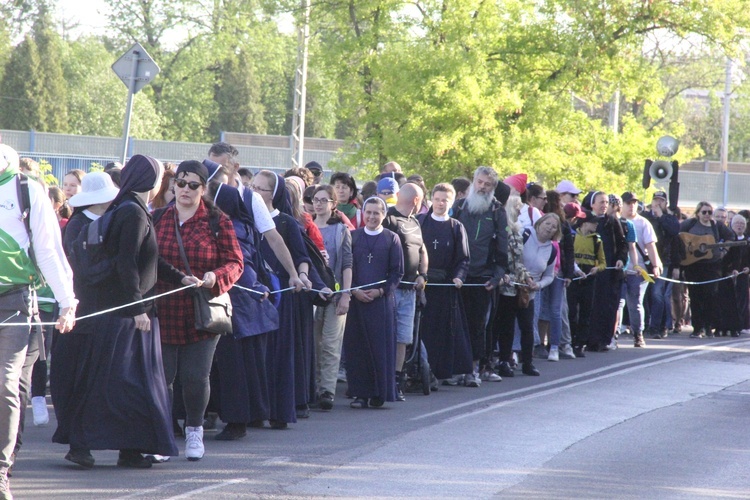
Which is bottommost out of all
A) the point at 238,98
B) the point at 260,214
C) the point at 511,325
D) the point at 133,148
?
the point at 511,325

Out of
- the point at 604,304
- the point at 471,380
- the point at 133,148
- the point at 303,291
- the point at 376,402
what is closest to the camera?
the point at 303,291

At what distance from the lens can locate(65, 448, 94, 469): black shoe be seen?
24.1ft

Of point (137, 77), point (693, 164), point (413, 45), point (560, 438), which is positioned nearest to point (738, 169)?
point (693, 164)

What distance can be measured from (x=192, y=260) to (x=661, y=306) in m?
13.0

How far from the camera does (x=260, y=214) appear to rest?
29.5 ft

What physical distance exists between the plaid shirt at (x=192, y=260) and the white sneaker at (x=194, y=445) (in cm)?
58

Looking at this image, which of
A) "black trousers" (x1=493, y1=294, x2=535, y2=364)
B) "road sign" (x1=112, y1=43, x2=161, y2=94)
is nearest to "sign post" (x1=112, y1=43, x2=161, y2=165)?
"road sign" (x1=112, y1=43, x2=161, y2=94)

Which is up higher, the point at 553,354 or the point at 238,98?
the point at 238,98

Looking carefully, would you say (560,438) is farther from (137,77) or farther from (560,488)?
(137,77)

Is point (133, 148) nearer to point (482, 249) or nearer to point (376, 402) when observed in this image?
point (482, 249)

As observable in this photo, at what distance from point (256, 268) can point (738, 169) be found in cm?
6287

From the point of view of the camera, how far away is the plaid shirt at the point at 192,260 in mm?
7938

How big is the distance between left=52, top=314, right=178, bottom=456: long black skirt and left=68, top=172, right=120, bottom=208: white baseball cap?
854 mm

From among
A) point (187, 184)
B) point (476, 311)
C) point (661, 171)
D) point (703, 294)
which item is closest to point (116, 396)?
point (187, 184)
